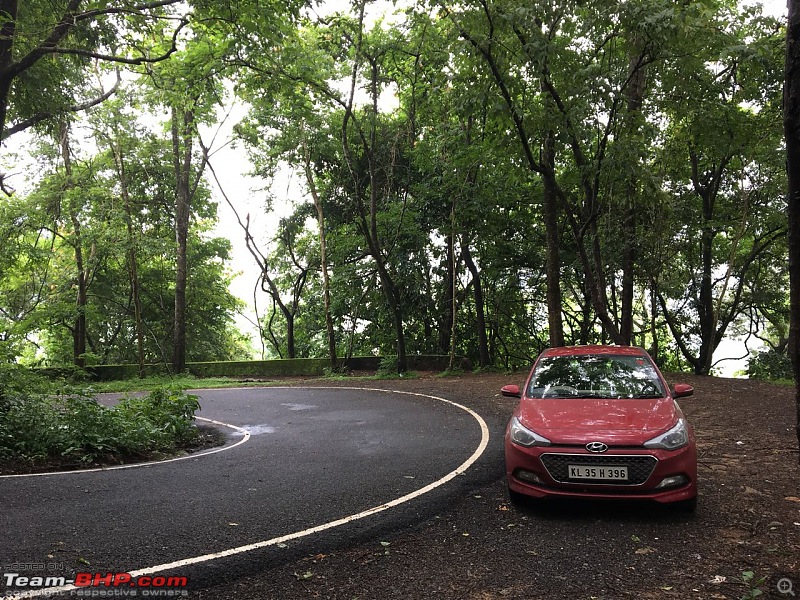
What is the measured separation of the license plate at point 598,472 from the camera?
4805mm

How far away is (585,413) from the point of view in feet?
17.9

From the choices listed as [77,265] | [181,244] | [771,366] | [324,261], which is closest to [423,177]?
[324,261]

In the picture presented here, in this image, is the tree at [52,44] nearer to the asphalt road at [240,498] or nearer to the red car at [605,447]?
the asphalt road at [240,498]

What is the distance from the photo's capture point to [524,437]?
205 inches

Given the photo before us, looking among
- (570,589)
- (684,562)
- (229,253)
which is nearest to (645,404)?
(684,562)

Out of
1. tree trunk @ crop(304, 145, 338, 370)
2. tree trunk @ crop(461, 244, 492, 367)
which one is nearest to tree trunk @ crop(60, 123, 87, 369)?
tree trunk @ crop(304, 145, 338, 370)

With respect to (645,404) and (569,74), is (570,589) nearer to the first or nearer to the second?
(645,404)

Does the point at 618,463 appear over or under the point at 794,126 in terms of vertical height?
under

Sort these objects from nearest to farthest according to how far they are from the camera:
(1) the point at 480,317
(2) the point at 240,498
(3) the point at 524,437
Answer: (3) the point at 524,437 < (2) the point at 240,498 < (1) the point at 480,317

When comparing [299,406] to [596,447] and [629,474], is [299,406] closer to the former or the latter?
[596,447]

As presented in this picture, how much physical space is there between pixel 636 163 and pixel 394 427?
7.55 m

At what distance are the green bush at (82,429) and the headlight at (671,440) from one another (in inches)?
285

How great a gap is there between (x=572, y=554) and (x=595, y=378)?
97.4 inches

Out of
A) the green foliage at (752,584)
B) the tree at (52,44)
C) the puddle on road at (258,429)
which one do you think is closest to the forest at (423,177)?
the tree at (52,44)
